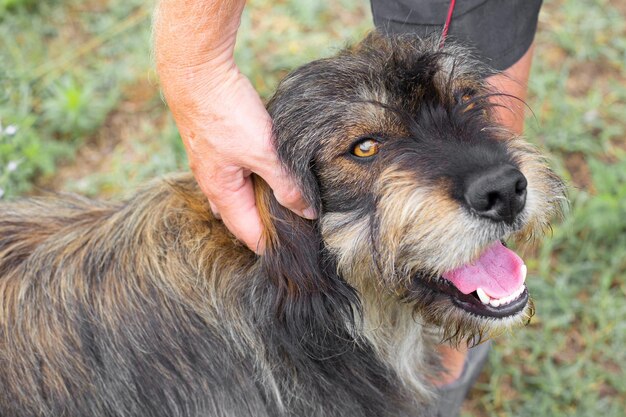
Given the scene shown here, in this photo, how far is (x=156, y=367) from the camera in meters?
3.09

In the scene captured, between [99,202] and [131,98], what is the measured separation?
284 cm

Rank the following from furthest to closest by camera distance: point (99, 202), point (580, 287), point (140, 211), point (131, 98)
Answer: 1. point (131, 98)
2. point (580, 287)
3. point (99, 202)
4. point (140, 211)

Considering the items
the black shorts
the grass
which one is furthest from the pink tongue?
the grass

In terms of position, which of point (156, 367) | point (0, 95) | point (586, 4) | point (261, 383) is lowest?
point (586, 4)

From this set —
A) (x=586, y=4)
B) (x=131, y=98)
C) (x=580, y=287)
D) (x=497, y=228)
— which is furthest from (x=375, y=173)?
(x=586, y=4)

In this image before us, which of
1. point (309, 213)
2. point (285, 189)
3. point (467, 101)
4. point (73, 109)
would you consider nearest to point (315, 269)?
point (309, 213)

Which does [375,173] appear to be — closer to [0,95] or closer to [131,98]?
[0,95]

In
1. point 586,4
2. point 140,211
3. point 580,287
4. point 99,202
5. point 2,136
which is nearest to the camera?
point 140,211

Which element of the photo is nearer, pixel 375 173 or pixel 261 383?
pixel 375 173

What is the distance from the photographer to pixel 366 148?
2885mm

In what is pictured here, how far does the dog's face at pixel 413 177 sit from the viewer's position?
8.91ft

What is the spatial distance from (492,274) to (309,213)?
2.41 feet

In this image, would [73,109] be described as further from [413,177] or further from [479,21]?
[413,177]

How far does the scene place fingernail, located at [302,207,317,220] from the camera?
293 centimetres
